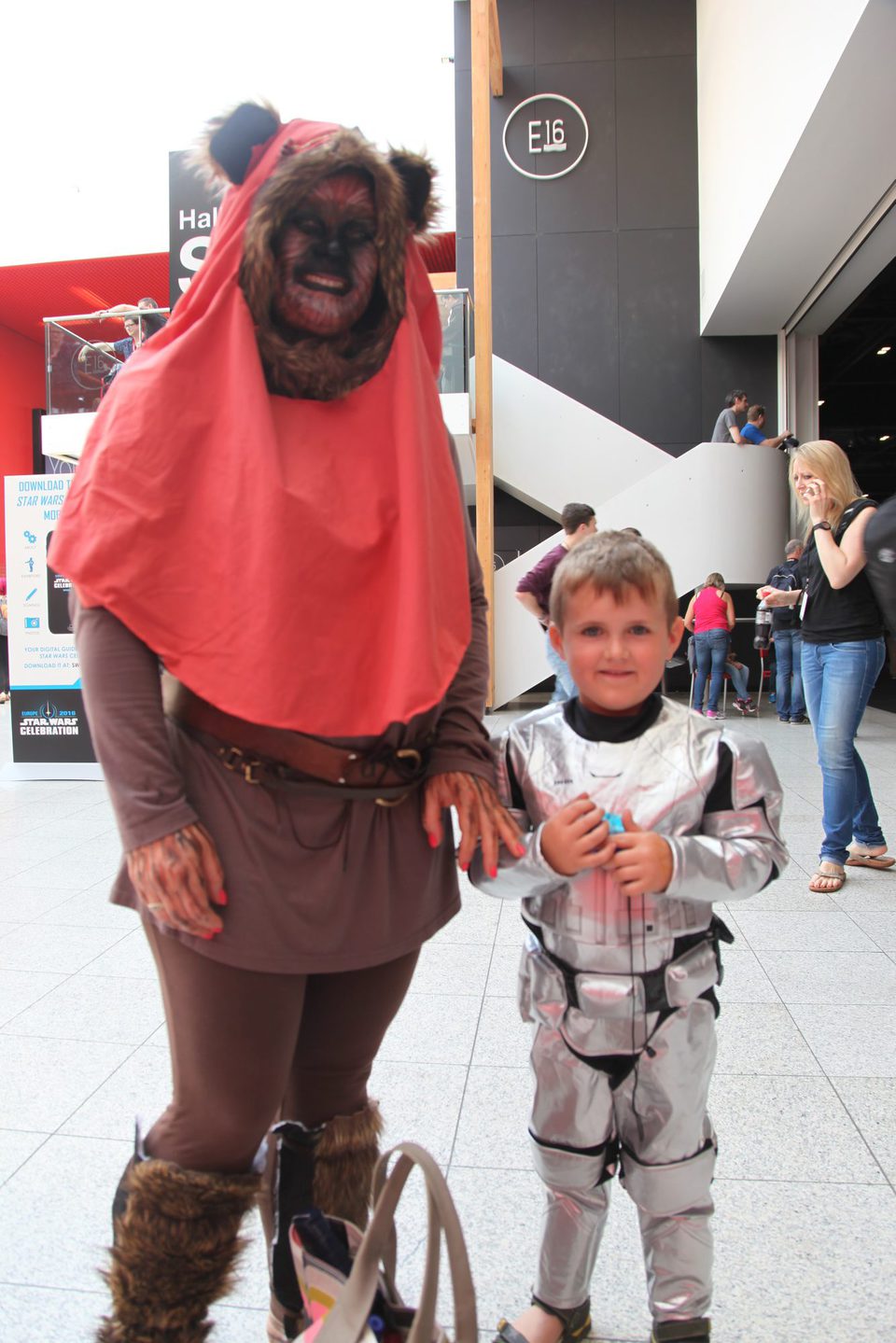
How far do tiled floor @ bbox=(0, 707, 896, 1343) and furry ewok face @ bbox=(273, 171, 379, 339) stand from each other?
1422mm

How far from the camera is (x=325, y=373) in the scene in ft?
3.37

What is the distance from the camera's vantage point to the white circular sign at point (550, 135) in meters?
11.4

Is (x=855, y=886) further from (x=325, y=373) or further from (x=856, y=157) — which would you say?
(x=856, y=157)

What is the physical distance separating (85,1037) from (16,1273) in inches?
36.1

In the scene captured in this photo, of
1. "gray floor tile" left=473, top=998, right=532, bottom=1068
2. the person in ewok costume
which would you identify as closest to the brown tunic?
the person in ewok costume

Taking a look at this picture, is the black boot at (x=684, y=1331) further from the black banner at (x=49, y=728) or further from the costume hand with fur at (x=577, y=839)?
the black banner at (x=49, y=728)

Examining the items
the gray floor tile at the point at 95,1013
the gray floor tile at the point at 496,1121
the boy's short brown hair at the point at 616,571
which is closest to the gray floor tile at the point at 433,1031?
the gray floor tile at the point at 496,1121

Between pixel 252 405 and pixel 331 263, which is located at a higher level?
pixel 331 263

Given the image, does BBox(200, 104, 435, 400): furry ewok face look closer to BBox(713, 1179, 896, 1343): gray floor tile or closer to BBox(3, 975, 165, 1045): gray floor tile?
BBox(713, 1179, 896, 1343): gray floor tile

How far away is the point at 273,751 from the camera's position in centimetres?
104

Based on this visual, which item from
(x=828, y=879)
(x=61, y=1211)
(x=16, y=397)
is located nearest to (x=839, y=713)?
(x=828, y=879)

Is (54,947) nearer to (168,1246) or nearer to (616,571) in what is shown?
(168,1246)

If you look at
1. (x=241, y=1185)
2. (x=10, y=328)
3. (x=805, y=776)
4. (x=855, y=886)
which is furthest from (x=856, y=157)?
(x=10, y=328)

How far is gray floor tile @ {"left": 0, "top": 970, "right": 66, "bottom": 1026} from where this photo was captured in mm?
2611
